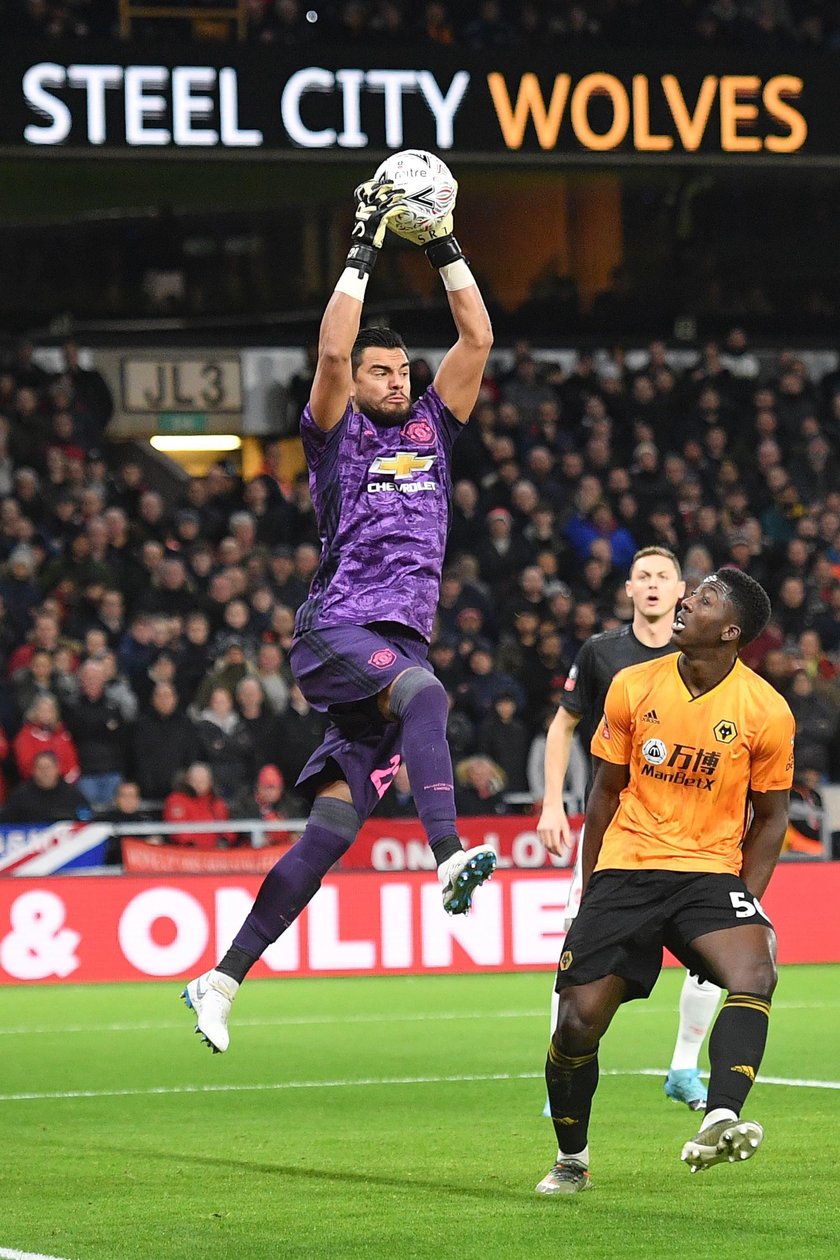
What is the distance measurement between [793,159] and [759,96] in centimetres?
71

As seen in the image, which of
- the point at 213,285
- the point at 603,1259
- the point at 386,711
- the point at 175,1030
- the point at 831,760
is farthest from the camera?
the point at 213,285

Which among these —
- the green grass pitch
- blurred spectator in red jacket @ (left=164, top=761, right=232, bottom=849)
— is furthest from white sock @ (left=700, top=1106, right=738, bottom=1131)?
Result: blurred spectator in red jacket @ (left=164, top=761, right=232, bottom=849)

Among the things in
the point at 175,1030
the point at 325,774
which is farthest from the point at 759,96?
the point at 325,774

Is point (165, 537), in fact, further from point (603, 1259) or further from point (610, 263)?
point (603, 1259)

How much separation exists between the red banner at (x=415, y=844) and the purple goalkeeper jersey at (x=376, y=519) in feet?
33.1

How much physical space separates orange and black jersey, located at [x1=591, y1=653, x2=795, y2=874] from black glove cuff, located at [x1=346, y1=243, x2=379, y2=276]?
168 centimetres

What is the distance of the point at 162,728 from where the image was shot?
17.4m

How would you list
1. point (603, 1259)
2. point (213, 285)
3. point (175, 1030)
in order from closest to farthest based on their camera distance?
point (603, 1259) → point (175, 1030) → point (213, 285)

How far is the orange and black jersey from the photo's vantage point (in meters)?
6.54

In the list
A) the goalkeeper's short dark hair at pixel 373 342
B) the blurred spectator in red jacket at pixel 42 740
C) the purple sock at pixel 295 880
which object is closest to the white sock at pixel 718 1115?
the purple sock at pixel 295 880

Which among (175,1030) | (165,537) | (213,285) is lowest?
(175,1030)

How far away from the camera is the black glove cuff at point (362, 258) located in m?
7.12

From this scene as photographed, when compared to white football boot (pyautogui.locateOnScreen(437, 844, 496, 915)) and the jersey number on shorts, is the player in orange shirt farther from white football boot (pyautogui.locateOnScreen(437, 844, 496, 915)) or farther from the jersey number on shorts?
the jersey number on shorts

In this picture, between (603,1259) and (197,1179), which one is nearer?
(603,1259)
